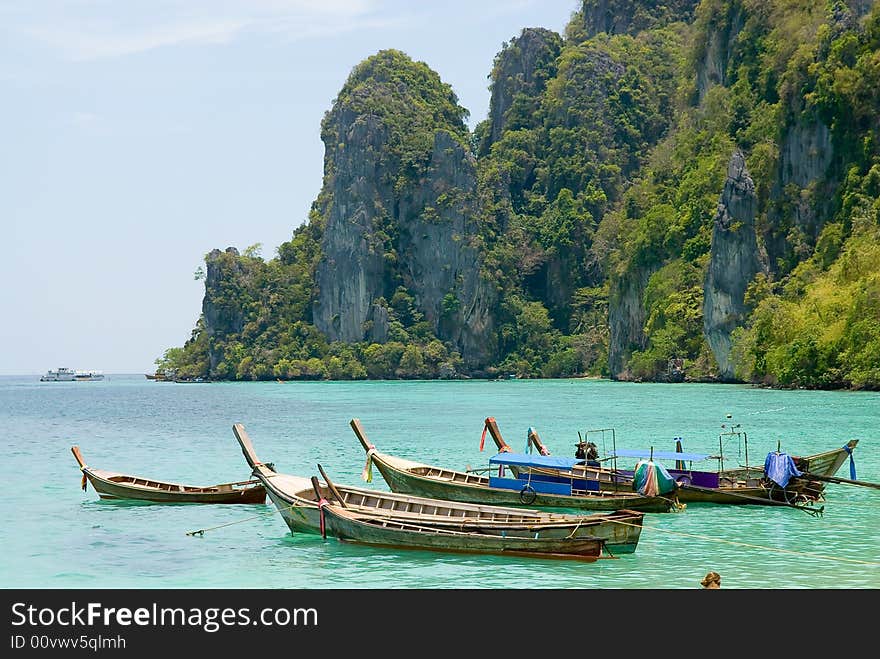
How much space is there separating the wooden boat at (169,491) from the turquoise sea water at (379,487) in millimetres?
255

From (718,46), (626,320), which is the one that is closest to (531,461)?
(626,320)

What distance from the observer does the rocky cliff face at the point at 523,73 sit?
132 m

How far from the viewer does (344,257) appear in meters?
118

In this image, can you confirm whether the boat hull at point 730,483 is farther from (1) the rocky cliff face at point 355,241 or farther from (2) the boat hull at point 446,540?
(1) the rocky cliff face at point 355,241

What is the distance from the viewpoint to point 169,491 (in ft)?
76.4

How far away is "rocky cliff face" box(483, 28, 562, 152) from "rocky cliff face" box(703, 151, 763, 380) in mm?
59025

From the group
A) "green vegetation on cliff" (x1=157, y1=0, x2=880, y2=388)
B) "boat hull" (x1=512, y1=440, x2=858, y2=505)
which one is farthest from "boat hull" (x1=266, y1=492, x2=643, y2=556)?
"green vegetation on cliff" (x1=157, y1=0, x2=880, y2=388)

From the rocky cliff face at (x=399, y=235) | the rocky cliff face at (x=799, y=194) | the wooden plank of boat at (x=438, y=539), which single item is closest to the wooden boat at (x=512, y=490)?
the wooden plank of boat at (x=438, y=539)

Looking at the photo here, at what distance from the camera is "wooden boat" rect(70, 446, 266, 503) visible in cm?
2278

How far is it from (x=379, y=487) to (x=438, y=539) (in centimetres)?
944

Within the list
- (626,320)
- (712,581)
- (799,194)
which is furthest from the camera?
(626,320)

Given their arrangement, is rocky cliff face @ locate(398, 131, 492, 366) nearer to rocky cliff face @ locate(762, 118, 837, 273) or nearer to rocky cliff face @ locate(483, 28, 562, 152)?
rocky cliff face @ locate(483, 28, 562, 152)

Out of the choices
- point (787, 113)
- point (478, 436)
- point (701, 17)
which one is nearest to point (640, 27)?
point (701, 17)

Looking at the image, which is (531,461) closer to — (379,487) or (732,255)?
(379,487)
